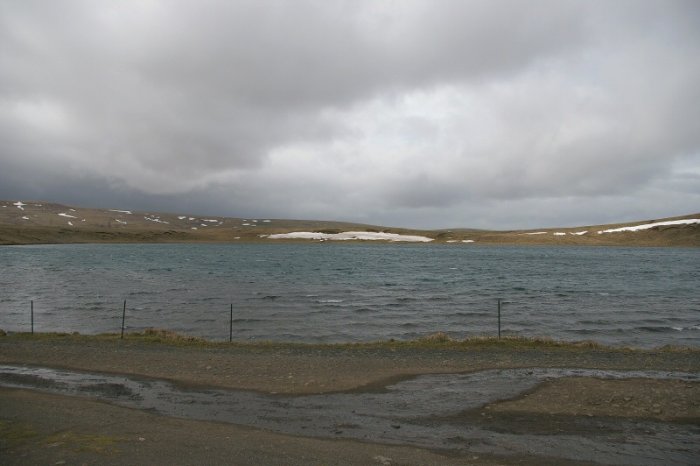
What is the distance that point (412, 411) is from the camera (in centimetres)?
1300

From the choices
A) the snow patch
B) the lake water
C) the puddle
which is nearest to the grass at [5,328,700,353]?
the lake water

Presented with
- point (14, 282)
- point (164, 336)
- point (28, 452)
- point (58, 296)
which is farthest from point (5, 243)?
point (28, 452)

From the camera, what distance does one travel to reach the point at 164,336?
77.8 ft

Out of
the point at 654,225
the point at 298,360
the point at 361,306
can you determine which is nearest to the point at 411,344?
the point at 298,360

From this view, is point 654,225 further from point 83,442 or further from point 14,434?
point 14,434

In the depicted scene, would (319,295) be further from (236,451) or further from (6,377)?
(236,451)

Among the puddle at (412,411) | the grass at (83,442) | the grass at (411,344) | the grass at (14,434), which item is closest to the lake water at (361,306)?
the grass at (411,344)

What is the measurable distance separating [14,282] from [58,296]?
651 inches

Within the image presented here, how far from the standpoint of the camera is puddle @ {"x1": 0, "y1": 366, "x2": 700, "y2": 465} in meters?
10.5

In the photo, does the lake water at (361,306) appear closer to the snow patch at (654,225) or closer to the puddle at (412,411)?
the puddle at (412,411)

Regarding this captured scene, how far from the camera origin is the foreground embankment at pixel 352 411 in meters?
9.92

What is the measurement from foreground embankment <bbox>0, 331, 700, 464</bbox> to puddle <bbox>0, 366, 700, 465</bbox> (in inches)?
2.6

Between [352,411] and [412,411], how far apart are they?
1621mm

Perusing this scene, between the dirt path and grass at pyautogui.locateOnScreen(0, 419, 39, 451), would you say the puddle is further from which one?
grass at pyautogui.locateOnScreen(0, 419, 39, 451)
